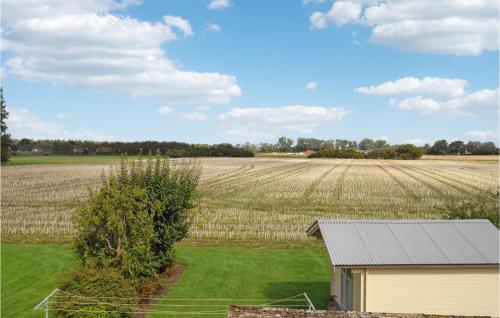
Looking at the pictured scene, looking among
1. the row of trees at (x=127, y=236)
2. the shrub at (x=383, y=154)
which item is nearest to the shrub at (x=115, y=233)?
the row of trees at (x=127, y=236)

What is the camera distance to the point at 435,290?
17.4m

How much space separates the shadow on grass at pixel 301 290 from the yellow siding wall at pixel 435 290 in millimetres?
5190

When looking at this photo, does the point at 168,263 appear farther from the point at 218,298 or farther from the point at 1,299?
the point at 1,299

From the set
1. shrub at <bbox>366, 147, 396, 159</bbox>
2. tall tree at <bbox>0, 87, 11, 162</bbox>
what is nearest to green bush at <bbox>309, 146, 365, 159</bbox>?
shrub at <bbox>366, 147, 396, 159</bbox>

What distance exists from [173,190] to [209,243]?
8.81 metres

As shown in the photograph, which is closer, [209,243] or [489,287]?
[489,287]

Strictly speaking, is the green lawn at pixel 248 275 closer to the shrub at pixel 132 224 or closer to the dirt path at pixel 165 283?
the dirt path at pixel 165 283

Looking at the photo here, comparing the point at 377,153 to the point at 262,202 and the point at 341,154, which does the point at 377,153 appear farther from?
the point at 262,202

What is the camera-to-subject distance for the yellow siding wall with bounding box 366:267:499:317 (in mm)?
17203

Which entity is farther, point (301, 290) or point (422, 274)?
point (301, 290)

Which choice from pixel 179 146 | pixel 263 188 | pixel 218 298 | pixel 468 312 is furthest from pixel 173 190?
pixel 179 146

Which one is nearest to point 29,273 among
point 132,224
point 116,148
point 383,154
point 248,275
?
point 132,224

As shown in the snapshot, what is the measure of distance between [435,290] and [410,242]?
1.76 meters

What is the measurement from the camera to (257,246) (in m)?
32.4
